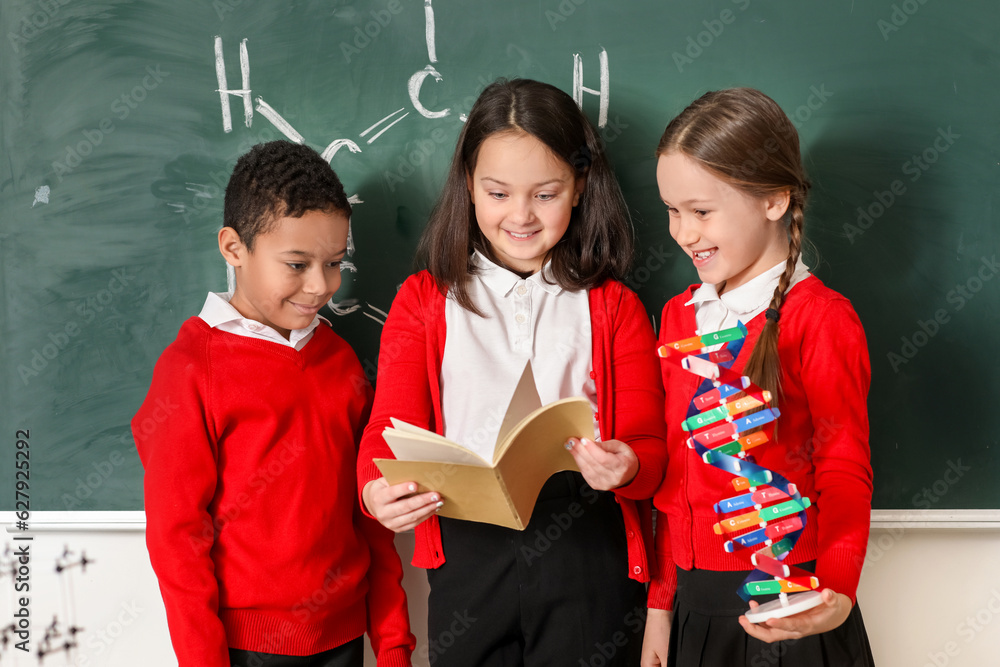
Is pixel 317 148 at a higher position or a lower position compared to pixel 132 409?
higher

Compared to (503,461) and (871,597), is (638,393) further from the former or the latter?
(871,597)

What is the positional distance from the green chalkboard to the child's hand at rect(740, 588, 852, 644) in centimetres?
70

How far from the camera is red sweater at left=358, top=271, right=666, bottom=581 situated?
1.29 m

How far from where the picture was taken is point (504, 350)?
1329 mm

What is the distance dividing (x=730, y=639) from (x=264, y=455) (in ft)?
2.91

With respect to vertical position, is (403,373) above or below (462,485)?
above

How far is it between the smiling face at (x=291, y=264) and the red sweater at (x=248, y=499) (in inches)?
3.1

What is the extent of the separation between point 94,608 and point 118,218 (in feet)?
3.03

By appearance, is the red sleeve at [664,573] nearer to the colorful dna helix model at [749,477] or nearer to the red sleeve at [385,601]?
the colorful dna helix model at [749,477]

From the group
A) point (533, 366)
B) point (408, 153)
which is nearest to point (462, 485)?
point (533, 366)

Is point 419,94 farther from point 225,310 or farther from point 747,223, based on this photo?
point 747,223

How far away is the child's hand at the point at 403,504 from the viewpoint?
1.11 meters

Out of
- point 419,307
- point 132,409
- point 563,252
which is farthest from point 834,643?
point 132,409

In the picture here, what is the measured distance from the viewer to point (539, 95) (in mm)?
1313
